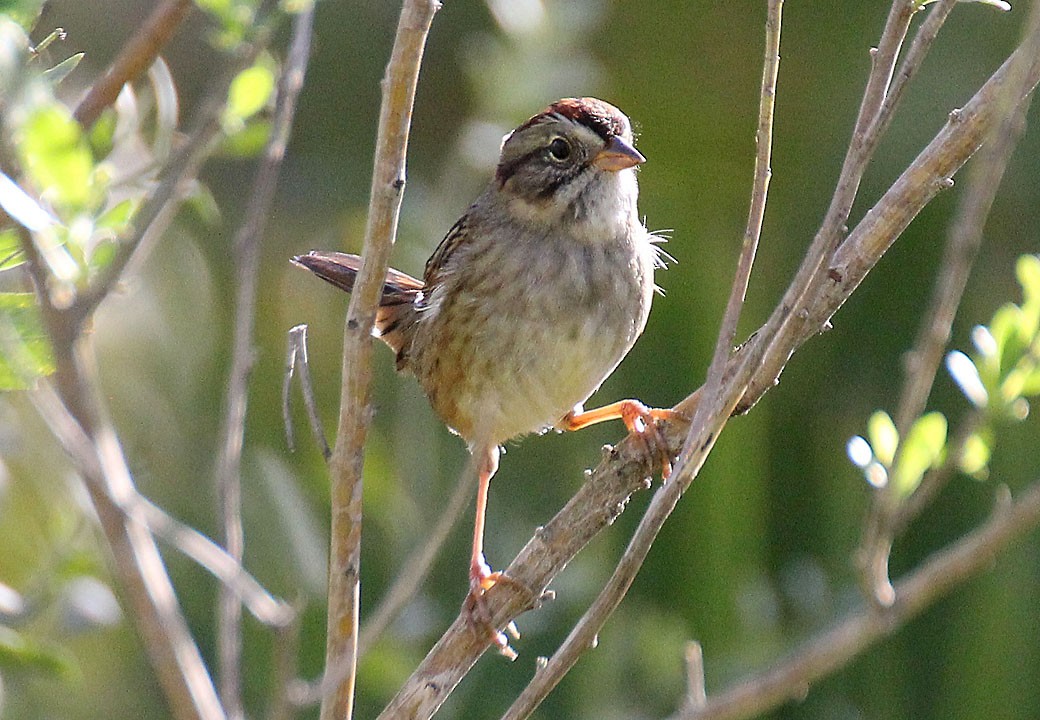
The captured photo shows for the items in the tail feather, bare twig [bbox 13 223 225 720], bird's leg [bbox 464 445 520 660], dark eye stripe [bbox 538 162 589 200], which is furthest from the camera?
the tail feather

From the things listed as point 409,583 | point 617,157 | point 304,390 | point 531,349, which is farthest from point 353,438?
point 617,157

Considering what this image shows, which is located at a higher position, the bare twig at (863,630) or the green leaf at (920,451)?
the bare twig at (863,630)

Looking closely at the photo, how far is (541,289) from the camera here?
277 centimetres

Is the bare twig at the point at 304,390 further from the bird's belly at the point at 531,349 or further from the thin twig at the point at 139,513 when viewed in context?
the bird's belly at the point at 531,349

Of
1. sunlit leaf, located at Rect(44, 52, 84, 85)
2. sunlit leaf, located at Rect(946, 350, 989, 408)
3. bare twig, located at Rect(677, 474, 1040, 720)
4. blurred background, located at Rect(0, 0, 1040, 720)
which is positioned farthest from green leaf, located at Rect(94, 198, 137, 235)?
blurred background, located at Rect(0, 0, 1040, 720)

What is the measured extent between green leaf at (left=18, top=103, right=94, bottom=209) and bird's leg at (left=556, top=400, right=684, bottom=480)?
746mm

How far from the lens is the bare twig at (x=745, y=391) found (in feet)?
5.89

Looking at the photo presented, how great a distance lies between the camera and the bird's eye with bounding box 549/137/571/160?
2.88 meters

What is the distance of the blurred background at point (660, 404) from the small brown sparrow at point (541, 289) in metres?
0.50

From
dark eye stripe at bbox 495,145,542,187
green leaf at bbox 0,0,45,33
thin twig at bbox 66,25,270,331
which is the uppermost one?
green leaf at bbox 0,0,45,33

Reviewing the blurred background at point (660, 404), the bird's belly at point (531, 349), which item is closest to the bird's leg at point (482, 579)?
the bird's belly at point (531, 349)

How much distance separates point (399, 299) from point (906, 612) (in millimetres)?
2071

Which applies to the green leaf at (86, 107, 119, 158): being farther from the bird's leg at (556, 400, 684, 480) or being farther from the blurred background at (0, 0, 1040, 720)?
the blurred background at (0, 0, 1040, 720)

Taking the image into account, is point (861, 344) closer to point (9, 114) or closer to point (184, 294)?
point (184, 294)
